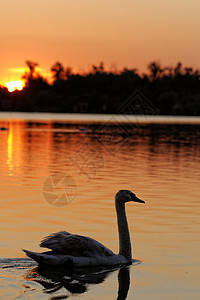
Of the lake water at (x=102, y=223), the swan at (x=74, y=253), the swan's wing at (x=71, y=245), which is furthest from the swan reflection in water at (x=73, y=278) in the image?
the swan's wing at (x=71, y=245)

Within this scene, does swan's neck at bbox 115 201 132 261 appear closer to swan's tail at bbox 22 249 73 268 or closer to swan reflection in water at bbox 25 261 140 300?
swan reflection in water at bbox 25 261 140 300

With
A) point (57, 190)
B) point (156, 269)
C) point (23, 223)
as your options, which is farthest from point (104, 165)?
point (156, 269)

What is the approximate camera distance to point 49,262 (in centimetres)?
1158

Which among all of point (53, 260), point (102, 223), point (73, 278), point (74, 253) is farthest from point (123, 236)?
point (102, 223)

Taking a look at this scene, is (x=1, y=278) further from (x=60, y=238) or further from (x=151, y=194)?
(x=151, y=194)

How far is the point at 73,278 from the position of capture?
11500 millimetres

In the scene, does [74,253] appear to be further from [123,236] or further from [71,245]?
[123,236]

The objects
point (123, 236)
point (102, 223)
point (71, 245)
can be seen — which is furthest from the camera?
point (102, 223)

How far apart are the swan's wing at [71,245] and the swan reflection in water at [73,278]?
0.31 m

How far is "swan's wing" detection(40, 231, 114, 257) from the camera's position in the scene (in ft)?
38.6

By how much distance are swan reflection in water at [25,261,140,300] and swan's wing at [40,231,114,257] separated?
12.3 inches

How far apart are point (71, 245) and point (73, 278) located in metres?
0.66

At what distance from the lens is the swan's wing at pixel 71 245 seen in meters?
11.8

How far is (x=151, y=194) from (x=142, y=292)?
11.3 m
